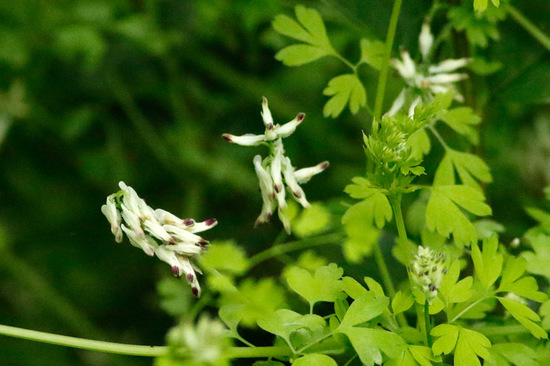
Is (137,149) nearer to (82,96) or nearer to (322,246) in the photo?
(82,96)

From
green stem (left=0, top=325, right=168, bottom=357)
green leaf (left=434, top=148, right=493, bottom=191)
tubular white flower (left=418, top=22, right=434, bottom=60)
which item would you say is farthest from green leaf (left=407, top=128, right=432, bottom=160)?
green stem (left=0, top=325, right=168, bottom=357)

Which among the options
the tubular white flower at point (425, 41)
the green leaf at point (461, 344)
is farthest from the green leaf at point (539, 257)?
the tubular white flower at point (425, 41)

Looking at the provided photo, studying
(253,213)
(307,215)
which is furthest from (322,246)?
(253,213)

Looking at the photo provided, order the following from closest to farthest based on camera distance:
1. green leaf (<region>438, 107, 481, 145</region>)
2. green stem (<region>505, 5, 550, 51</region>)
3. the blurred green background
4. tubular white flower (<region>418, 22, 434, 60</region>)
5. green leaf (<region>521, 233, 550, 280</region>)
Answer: green leaf (<region>521, 233, 550, 280</region>), green leaf (<region>438, 107, 481, 145</region>), tubular white flower (<region>418, 22, 434, 60</region>), green stem (<region>505, 5, 550, 51</region>), the blurred green background

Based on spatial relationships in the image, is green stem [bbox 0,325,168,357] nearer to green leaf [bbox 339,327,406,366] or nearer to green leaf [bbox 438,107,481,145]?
green leaf [bbox 339,327,406,366]

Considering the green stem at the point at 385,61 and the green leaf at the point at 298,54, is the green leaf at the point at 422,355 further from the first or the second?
the green leaf at the point at 298,54

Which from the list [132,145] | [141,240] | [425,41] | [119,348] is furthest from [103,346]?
[132,145]

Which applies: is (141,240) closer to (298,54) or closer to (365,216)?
(365,216)

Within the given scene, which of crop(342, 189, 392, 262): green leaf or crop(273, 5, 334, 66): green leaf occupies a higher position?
crop(273, 5, 334, 66): green leaf
